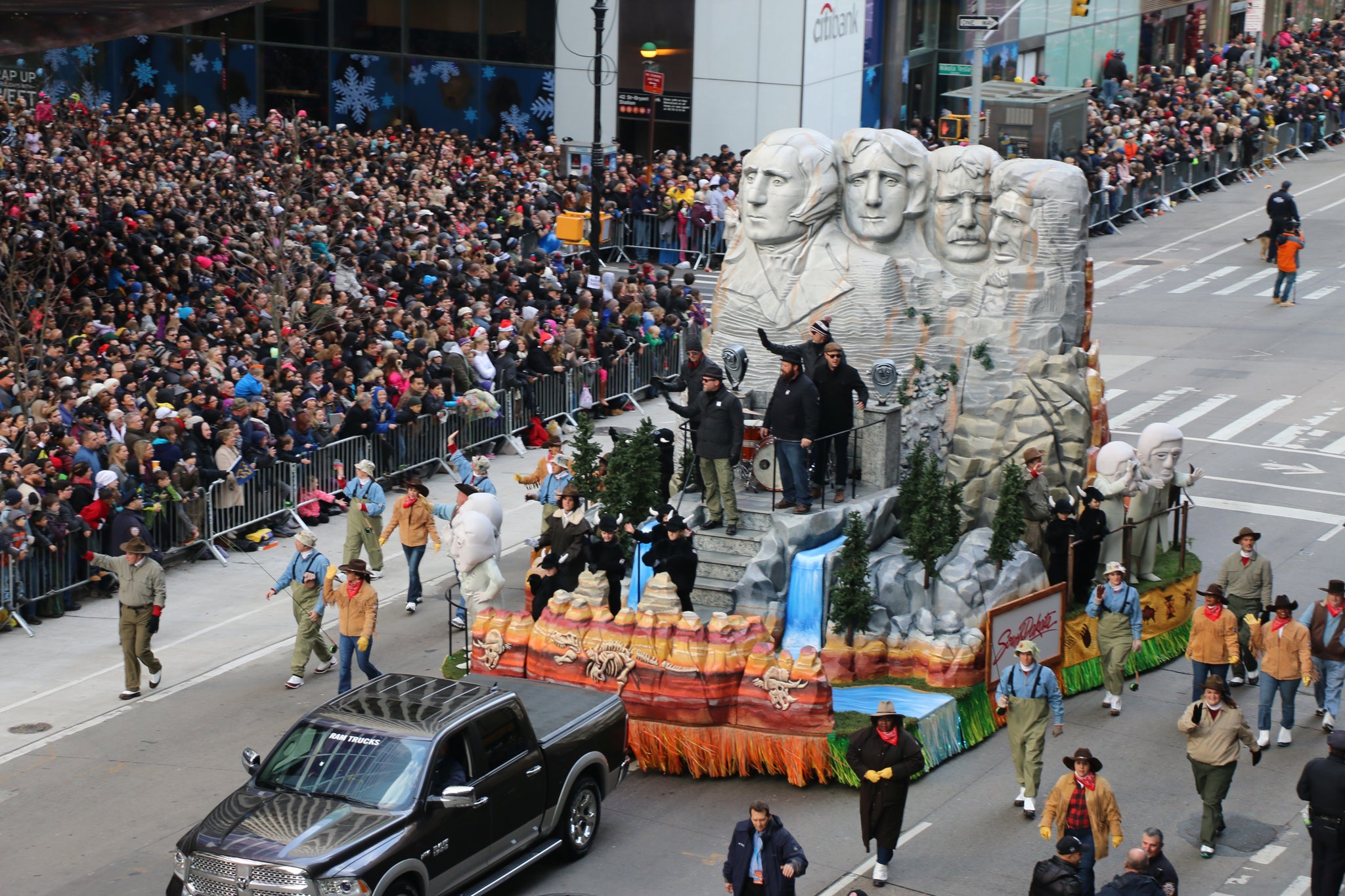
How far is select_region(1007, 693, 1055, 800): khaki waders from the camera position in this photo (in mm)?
15320

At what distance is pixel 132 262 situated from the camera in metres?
28.2

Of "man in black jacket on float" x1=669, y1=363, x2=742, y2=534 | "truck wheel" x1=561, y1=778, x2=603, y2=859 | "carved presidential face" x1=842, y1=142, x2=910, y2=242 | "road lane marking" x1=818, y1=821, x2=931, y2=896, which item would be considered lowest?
"road lane marking" x1=818, y1=821, x2=931, y2=896

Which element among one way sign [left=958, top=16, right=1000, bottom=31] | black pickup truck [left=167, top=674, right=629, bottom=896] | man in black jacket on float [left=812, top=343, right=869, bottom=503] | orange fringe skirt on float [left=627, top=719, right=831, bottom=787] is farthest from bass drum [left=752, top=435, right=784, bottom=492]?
one way sign [left=958, top=16, right=1000, bottom=31]

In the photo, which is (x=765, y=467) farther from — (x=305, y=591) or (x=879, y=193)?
(x=305, y=591)

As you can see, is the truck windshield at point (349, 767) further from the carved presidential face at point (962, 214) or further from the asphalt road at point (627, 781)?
the carved presidential face at point (962, 214)

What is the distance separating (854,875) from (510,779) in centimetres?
283

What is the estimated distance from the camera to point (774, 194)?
19984 millimetres

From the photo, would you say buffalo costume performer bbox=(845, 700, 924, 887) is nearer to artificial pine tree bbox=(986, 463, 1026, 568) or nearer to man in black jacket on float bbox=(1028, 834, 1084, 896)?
man in black jacket on float bbox=(1028, 834, 1084, 896)

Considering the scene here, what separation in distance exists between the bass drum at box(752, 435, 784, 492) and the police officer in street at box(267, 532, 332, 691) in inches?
176

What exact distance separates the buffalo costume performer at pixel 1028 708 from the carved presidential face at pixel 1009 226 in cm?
571

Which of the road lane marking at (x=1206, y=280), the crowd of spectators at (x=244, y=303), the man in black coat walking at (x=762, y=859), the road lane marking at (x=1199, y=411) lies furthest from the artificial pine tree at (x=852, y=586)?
the road lane marking at (x=1206, y=280)

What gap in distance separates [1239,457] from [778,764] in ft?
44.6

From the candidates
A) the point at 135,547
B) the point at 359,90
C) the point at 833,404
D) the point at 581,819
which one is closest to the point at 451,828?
the point at 581,819

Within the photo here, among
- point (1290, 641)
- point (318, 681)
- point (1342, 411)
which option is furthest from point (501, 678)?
point (1342, 411)
